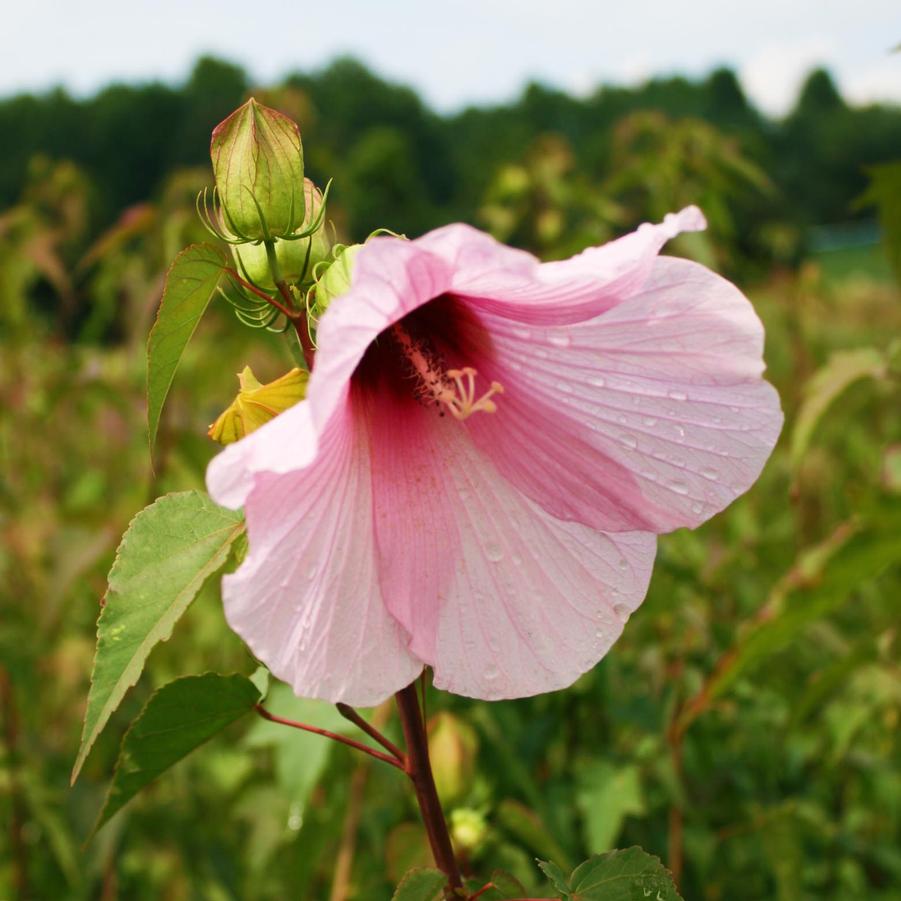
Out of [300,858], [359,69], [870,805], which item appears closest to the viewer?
[300,858]

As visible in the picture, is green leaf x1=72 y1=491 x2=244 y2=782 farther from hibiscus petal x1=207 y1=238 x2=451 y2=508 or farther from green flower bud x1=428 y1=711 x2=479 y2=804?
green flower bud x1=428 y1=711 x2=479 y2=804

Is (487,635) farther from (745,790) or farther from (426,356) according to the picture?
(745,790)

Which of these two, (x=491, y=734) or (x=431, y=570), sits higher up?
(x=431, y=570)

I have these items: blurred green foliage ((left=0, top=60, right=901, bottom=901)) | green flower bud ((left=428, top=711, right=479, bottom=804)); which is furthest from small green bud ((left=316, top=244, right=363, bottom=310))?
green flower bud ((left=428, top=711, right=479, bottom=804))

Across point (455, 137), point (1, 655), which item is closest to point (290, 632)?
point (1, 655)

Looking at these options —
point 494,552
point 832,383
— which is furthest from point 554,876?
point 832,383

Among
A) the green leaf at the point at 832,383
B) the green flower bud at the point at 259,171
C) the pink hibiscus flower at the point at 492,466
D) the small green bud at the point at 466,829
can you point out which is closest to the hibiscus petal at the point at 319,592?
the pink hibiscus flower at the point at 492,466
